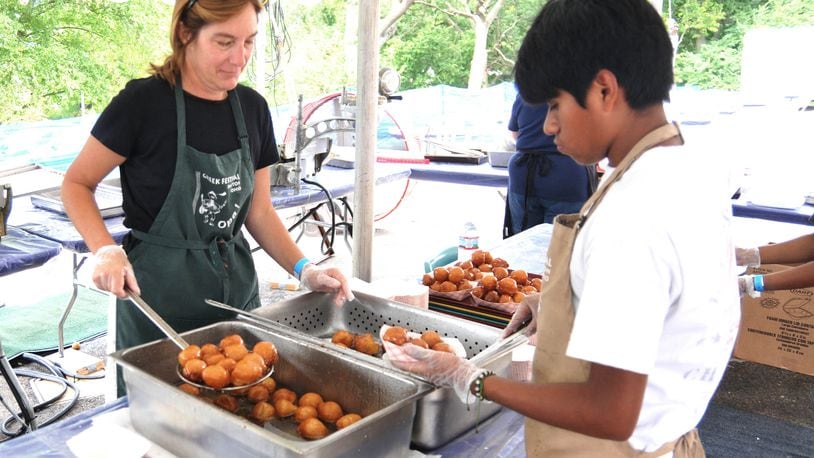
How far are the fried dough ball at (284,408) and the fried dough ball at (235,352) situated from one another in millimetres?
129

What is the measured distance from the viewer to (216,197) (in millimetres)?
1868

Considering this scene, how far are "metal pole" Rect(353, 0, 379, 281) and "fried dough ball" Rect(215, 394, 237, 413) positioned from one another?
1.17 metres

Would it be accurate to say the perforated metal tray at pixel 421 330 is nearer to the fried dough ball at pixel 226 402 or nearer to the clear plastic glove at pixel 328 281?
the clear plastic glove at pixel 328 281

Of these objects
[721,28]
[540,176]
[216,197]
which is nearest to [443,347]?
[216,197]

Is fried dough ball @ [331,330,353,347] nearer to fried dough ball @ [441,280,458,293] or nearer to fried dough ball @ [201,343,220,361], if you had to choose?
fried dough ball @ [201,343,220,361]

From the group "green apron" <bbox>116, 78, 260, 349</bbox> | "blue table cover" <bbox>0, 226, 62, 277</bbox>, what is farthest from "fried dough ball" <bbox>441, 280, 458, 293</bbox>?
"blue table cover" <bbox>0, 226, 62, 277</bbox>

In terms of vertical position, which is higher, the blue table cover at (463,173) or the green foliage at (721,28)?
the green foliage at (721,28)

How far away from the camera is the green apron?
1.82m

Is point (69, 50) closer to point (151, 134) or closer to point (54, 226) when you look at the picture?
point (54, 226)

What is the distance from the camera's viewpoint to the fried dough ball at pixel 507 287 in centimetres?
236

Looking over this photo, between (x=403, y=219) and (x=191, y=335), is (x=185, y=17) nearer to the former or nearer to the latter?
(x=191, y=335)

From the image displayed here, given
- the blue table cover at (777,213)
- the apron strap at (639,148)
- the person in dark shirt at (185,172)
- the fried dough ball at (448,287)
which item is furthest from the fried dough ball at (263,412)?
the blue table cover at (777,213)

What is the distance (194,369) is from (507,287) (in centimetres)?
126

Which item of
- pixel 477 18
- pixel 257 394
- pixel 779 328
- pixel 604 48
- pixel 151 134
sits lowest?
pixel 779 328
